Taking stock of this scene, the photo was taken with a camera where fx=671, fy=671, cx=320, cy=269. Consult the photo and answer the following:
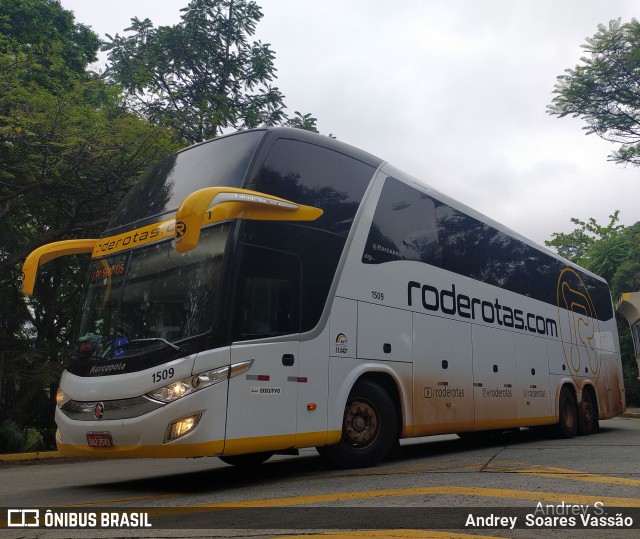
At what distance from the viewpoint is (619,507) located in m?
5.31

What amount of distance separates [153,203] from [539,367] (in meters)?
8.42

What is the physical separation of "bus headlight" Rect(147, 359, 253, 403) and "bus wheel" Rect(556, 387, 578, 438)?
938cm

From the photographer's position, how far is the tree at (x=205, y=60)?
24.2 metres

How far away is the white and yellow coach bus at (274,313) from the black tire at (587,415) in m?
4.61

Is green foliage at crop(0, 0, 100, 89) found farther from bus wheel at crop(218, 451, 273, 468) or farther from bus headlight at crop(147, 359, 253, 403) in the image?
bus headlight at crop(147, 359, 253, 403)

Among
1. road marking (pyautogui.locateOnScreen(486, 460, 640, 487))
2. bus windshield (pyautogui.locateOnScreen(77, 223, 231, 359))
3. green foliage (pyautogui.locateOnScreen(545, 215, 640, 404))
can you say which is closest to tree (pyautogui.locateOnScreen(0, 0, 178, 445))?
bus windshield (pyautogui.locateOnScreen(77, 223, 231, 359))

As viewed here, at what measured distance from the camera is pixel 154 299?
23.5 ft

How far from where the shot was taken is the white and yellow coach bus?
6715 millimetres

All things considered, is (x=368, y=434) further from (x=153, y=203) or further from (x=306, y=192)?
(x=153, y=203)

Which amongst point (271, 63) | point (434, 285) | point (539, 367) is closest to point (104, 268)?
point (434, 285)

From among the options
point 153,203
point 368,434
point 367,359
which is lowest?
point 368,434

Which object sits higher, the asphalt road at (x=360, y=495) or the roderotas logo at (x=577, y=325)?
the roderotas logo at (x=577, y=325)

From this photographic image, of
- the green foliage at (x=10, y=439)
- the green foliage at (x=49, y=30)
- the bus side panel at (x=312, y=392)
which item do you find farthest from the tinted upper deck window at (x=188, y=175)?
the green foliage at (x=49, y=30)

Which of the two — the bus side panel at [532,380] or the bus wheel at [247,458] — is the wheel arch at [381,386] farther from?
the bus side panel at [532,380]
